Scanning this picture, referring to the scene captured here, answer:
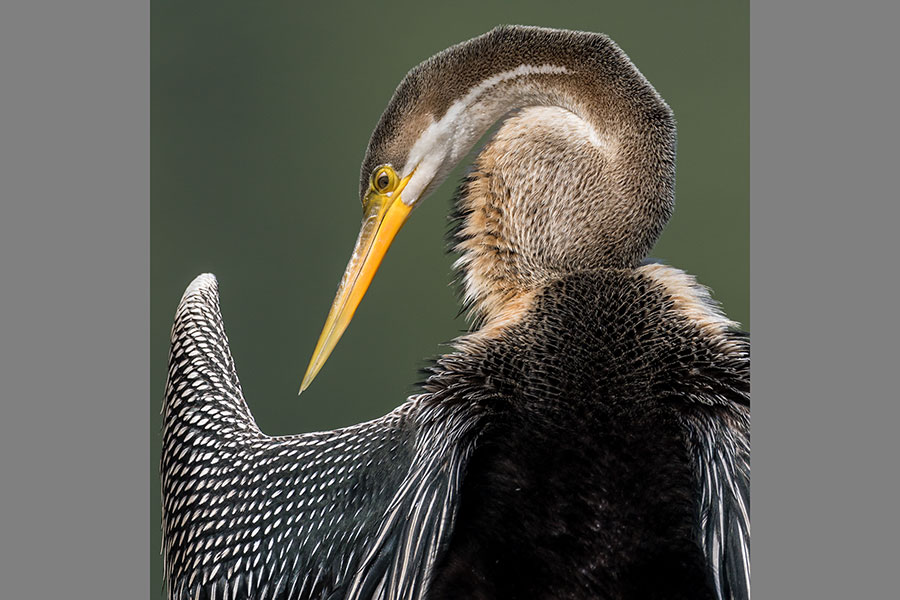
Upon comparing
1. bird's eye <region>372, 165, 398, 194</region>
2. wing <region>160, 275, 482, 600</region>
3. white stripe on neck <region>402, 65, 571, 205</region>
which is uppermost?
white stripe on neck <region>402, 65, 571, 205</region>

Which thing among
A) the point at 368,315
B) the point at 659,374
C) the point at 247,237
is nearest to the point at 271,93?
the point at 247,237

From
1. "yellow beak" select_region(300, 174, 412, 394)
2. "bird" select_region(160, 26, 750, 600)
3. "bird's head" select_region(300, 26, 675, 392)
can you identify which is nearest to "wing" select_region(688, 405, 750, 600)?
"bird" select_region(160, 26, 750, 600)

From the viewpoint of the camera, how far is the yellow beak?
2.80 meters

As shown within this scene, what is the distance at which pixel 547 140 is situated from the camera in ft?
8.77

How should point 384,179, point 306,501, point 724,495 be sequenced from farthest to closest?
1. point 384,179
2. point 306,501
3. point 724,495

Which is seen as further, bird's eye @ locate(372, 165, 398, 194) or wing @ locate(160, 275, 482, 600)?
bird's eye @ locate(372, 165, 398, 194)

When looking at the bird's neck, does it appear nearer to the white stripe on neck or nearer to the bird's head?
the bird's head

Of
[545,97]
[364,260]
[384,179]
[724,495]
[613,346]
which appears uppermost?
[545,97]

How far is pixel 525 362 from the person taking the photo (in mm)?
2551

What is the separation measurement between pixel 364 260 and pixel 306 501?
22.5 inches

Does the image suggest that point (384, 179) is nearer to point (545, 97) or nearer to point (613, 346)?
point (545, 97)

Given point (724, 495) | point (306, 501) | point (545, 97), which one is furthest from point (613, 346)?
point (306, 501)

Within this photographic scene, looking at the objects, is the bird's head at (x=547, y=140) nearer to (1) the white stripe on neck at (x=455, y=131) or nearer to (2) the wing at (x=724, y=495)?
(1) the white stripe on neck at (x=455, y=131)

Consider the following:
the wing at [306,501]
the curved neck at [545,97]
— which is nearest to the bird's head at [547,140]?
the curved neck at [545,97]
